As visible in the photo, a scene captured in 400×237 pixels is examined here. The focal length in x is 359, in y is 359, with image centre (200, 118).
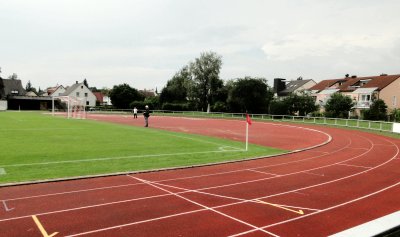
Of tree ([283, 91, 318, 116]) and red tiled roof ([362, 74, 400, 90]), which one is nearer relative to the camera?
tree ([283, 91, 318, 116])

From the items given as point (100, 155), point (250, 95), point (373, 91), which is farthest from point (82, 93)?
point (100, 155)

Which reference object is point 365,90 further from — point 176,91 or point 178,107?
point 176,91

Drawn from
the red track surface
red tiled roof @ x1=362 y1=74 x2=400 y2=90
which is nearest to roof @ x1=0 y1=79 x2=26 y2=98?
red tiled roof @ x1=362 y1=74 x2=400 y2=90

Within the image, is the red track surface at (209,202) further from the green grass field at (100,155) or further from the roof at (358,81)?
the roof at (358,81)

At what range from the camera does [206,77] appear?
270 ft

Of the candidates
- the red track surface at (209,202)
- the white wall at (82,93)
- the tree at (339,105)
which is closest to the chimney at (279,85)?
the tree at (339,105)

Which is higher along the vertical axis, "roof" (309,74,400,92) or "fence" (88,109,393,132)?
"roof" (309,74,400,92)

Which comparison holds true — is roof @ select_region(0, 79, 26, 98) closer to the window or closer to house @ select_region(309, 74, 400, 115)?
house @ select_region(309, 74, 400, 115)

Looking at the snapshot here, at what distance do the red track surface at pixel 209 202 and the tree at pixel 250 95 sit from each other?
1975 inches

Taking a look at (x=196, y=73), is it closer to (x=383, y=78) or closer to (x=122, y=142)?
(x=383, y=78)

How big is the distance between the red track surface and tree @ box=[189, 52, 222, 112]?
66193 mm

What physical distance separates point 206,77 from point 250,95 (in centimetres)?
1921

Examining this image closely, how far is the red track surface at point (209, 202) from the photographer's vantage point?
7.75 metres

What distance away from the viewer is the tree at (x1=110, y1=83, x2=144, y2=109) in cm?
9394
